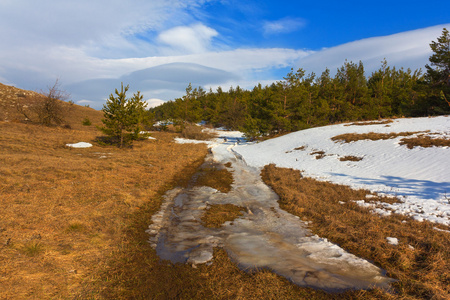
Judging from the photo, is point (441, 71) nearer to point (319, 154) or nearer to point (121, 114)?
point (319, 154)

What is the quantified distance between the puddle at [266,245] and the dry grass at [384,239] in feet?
1.15

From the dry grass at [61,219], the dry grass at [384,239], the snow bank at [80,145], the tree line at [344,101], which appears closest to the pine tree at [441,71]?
the tree line at [344,101]

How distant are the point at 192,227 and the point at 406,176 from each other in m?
11.9

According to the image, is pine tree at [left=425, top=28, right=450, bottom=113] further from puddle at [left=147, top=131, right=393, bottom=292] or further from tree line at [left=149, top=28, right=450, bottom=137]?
puddle at [left=147, top=131, right=393, bottom=292]

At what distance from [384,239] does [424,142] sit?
13089 millimetres

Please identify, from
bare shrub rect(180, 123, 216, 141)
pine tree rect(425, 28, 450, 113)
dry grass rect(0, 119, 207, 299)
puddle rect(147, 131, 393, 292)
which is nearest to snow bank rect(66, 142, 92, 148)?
dry grass rect(0, 119, 207, 299)

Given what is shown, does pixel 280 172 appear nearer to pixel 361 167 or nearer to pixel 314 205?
pixel 361 167

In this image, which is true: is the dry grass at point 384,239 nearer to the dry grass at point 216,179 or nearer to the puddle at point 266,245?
the puddle at point 266,245

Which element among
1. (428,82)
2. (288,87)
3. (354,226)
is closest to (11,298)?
(354,226)

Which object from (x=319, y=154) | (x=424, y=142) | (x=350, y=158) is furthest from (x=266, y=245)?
(x=319, y=154)

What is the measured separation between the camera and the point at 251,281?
13.4 ft

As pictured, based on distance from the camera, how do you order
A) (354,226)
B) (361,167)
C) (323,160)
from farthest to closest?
(323,160)
(361,167)
(354,226)

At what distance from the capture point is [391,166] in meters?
12.9

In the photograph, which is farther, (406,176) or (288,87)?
(288,87)
